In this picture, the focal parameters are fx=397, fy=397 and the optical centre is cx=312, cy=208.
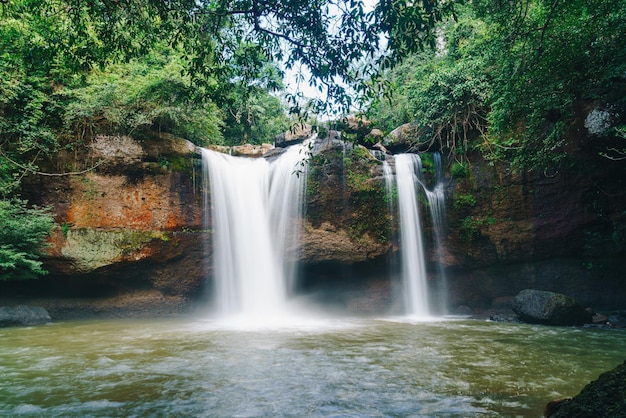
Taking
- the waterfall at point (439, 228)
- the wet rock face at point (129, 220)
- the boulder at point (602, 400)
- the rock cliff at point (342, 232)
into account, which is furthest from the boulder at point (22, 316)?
the waterfall at point (439, 228)

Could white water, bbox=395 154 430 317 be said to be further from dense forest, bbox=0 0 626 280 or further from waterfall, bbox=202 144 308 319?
waterfall, bbox=202 144 308 319

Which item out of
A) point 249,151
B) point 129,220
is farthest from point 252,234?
point 249,151

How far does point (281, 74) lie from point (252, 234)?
28.9ft

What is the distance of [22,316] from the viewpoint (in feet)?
33.0

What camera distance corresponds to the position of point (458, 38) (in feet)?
57.7

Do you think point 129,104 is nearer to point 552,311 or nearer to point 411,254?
point 411,254

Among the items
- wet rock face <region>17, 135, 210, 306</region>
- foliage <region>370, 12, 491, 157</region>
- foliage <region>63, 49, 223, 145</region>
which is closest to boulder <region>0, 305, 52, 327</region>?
wet rock face <region>17, 135, 210, 306</region>

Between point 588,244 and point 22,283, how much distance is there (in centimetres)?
1717

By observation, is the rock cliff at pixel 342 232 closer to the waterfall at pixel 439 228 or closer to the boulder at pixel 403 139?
the waterfall at pixel 439 228

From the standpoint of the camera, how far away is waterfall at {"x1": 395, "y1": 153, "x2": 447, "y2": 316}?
13.6m

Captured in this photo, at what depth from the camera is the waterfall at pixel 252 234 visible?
1303 centimetres

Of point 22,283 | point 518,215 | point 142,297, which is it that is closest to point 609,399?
point 518,215

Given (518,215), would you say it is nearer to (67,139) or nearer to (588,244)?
(588,244)

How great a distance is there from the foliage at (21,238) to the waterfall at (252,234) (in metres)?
Result: 4.67
